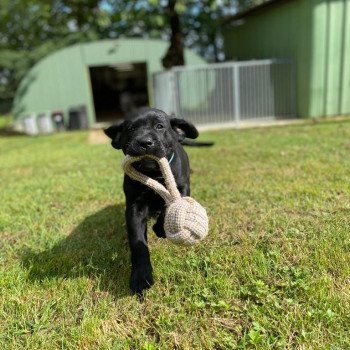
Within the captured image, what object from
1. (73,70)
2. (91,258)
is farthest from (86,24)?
(91,258)

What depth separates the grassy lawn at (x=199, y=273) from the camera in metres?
2.44

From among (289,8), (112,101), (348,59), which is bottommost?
(112,101)

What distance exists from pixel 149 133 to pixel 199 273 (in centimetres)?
113

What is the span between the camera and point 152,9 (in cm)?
1319

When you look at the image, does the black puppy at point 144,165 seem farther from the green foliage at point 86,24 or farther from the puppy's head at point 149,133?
the green foliage at point 86,24

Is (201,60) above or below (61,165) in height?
above

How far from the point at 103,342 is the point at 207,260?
106 centimetres

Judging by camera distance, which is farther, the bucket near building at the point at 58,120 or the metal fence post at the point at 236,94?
the bucket near building at the point at 58,120

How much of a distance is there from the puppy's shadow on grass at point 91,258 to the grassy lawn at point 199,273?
0.01 m

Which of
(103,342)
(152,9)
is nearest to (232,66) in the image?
(152,9)

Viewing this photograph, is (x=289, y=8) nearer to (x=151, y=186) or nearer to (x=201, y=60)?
(x=201, y=60)

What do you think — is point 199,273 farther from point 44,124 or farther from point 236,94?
point 44,124

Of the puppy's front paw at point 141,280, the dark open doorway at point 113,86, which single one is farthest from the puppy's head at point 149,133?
the dark open doorway at point 113,86

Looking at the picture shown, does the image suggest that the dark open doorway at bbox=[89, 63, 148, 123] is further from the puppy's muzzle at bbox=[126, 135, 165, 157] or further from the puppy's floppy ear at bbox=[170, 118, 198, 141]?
the puppy's muzzle at bbox=[126, 135, 165, 157]
